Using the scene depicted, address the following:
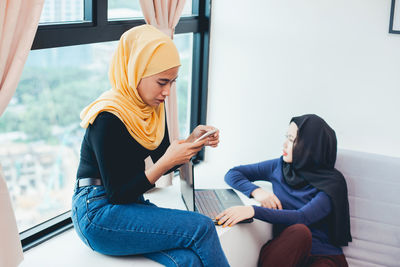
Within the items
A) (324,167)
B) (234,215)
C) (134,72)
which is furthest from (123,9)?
(324,167)

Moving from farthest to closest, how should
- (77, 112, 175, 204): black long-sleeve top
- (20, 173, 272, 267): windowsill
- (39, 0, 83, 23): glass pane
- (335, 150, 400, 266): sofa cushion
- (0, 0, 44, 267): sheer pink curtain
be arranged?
(335, 150, 400, 266): sofa cushion
(39, 0, 83, 23): glass pane
(20, 173, 272, 267): windowsill
(77, 112, 175, 204): black long-sleeve top
(0, 0, 44, 267): sheer pink curtain

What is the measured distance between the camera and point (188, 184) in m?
2.22

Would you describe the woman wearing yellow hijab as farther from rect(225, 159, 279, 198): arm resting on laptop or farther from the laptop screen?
rect(225, 159, 279, 198): arm resting on laptop

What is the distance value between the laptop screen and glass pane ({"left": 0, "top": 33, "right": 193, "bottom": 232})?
526mm

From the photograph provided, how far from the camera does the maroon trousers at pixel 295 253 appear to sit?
2.18m

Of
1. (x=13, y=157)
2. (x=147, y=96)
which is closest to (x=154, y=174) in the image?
(x=147, y=96)

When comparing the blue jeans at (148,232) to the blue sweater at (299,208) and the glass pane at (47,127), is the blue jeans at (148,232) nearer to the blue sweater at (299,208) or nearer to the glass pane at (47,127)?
the glass pane at (47,127)

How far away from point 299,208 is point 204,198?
18.1 inches

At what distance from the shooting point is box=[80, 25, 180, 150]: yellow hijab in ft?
5.97

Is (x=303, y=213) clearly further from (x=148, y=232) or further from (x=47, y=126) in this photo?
(x=47, y=126)

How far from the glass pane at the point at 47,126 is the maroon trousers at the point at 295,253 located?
97 cm

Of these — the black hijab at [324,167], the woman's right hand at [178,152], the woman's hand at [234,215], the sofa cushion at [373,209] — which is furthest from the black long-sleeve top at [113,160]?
the sofa cushion at [373,209]

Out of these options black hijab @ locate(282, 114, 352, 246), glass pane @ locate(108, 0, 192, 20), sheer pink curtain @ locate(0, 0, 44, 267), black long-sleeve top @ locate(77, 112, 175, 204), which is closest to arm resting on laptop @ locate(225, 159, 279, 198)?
black hijab @ locate(282, 114, 352, 246)

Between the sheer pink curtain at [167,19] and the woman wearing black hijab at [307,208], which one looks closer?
the woman wearing black hijab at [307,208]
